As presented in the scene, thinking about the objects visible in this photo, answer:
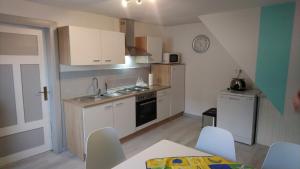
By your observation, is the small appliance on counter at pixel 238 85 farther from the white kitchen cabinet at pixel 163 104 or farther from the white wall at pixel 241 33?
the white kitchen cabinet at pixel 163 104

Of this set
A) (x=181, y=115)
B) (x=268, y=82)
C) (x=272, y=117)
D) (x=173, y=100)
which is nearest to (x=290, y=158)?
(x=268, y=82)

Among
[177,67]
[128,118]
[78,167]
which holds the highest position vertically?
[177,67]

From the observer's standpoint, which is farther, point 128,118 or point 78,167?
point 128,118

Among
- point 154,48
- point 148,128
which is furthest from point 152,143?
point 154,48

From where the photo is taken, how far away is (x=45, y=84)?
2949 millimetres

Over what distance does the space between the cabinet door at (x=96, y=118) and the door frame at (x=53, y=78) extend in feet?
1.85

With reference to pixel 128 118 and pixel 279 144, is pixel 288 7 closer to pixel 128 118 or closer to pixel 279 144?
pixel 279 144

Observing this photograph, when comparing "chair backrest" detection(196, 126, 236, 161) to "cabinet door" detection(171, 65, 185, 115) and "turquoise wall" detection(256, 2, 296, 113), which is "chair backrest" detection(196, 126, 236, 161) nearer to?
"turquoise wall" detection(256, 2, 296, 113)

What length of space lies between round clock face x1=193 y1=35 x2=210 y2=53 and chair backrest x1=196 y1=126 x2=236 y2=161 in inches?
113

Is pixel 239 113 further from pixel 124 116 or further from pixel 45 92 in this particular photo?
pixel 45 92

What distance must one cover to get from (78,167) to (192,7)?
2839 mm

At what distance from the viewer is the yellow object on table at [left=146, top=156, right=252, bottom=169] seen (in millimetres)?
1383

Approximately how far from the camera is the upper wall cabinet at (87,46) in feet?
8.92

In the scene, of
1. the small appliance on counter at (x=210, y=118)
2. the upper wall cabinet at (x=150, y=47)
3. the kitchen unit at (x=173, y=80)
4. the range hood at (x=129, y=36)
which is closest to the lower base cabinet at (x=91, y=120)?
the range hood at (x=129, y=36)
